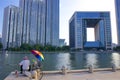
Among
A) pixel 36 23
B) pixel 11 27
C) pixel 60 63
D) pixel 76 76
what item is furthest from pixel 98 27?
pixel 76 76

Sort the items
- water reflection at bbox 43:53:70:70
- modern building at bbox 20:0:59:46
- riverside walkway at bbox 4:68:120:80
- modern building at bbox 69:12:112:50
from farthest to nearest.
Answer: modern building at bbox 69:12:112:50, modern building at bbox 20:0:59:46, water reflection at bbox 43:53:70:70, riverside walkway at bbox 4:68:120:80

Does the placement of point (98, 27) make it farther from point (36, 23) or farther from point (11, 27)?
Answer: point (11, 27)

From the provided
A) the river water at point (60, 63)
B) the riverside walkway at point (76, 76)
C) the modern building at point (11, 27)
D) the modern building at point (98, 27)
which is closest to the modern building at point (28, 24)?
the modern building at point (11, 27)

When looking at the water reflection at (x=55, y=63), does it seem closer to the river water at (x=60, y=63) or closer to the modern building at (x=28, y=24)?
the river water at (x=60, y=63)

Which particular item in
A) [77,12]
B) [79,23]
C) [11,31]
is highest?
[77,12]

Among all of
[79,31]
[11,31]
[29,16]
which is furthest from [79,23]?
[11,31]

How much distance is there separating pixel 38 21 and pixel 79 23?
52791 mm

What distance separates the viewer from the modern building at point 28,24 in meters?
169

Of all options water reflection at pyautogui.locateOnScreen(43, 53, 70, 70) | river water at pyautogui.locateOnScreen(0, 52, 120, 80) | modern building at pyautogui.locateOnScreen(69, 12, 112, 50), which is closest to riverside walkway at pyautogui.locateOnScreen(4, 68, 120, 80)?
river water at pyautogui.locateOnScreen(0, 52, 120, 80)

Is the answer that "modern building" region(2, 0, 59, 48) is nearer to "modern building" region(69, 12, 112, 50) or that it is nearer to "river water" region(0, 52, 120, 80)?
"modern building" region(69, 12, 112, 50)

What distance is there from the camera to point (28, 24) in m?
182

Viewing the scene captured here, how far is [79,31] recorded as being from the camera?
192000 mm

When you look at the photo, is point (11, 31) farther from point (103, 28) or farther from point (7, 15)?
point (103, 28)

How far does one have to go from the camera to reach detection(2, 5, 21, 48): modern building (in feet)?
548
